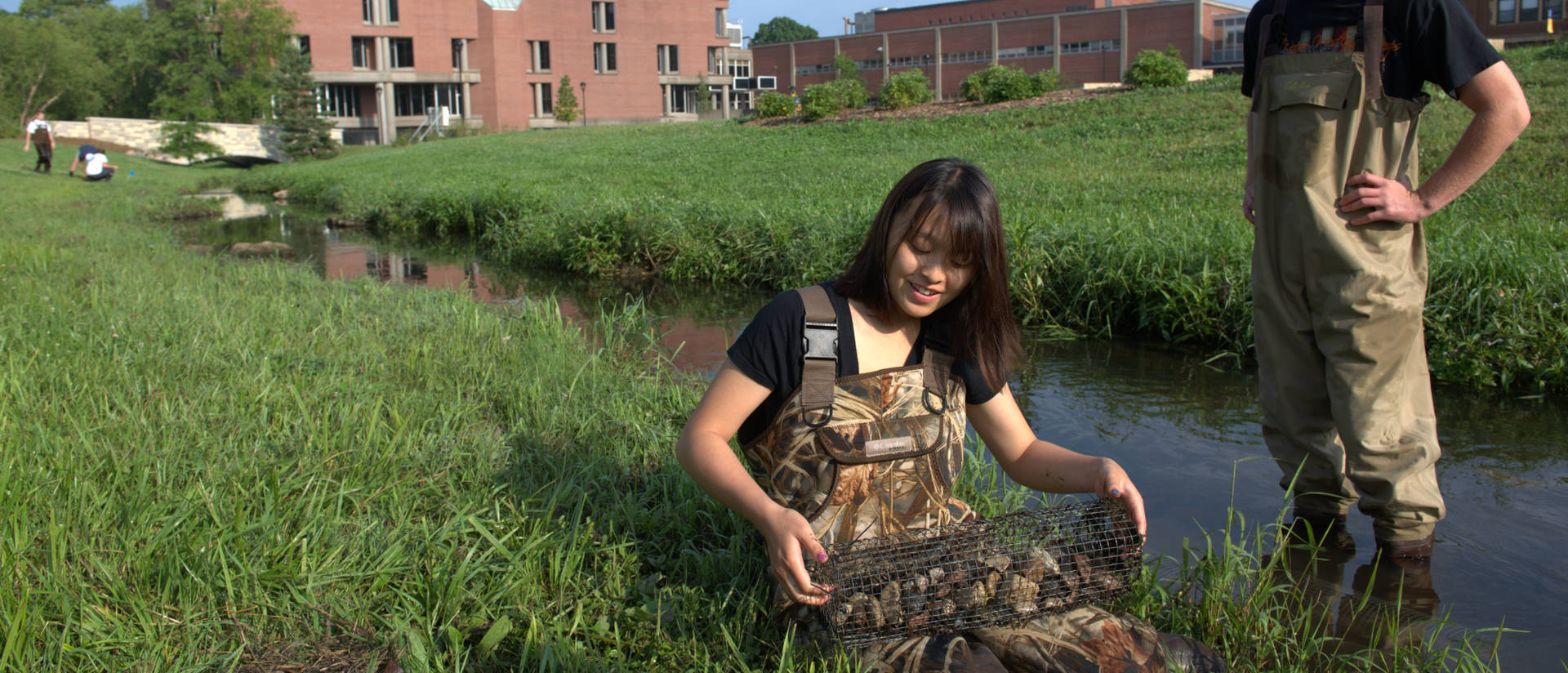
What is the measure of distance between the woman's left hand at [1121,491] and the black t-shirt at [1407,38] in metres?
1.57

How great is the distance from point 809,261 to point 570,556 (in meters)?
5.91

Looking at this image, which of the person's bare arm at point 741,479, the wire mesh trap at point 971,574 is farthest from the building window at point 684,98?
the wire mesh trap at point 971,574

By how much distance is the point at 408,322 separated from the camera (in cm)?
629

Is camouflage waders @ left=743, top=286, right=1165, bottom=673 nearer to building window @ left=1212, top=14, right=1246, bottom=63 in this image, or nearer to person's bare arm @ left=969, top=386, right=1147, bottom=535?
person's bare arm @ left=969, top=386, right=1147, bottom=535

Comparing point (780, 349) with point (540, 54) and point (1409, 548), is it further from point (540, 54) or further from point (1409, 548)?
point (540, 54)

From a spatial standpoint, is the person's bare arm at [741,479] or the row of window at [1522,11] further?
the row of window at [1522,11]

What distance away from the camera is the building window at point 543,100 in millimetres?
55750

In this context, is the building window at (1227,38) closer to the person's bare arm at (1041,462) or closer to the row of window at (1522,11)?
the row of window at (1522,11)

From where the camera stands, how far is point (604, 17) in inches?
2279

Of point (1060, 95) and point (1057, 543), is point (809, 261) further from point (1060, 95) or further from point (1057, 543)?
point (1060, 95)

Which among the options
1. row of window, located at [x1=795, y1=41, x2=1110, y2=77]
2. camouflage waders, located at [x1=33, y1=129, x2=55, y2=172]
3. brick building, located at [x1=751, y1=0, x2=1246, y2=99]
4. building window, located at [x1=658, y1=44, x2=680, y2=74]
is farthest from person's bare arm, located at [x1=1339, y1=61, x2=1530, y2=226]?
row of window, located at [x1=795, y1=41, x2=1110, y2=77]

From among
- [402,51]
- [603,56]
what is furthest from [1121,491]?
[603,56]

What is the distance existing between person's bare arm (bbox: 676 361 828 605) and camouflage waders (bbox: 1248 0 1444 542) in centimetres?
182

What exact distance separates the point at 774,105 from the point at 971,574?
27.4m
